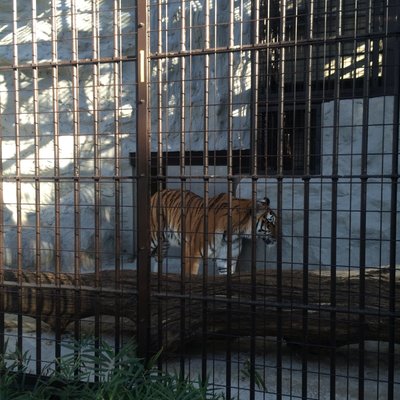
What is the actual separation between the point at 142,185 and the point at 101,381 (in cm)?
118

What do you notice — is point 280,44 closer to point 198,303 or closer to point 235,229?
point 198,303

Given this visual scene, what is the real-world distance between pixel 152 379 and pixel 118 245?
83 centimetres

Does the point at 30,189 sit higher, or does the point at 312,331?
the point at 30,189

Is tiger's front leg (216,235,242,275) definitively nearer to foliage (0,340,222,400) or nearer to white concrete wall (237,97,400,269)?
white concrete wall (237,97,400,269)

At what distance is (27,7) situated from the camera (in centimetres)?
774

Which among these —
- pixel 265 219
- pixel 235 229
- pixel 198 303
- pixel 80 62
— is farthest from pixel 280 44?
pixel 235 229

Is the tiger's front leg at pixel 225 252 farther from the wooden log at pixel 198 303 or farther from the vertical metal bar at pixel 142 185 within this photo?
the vertical metal bar at pixel 142 185

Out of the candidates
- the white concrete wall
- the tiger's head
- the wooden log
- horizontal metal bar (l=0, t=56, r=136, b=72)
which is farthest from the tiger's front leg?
horizontal metal bar (l=0, t=56, r=136, b=72)

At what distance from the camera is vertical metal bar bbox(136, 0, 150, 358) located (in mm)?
2959

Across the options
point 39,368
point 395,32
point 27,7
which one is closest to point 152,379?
point 39,368

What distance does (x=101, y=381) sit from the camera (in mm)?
2857

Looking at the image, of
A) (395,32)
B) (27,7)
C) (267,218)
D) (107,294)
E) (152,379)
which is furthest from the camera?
(27,7)

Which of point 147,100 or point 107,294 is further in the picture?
point 107,294

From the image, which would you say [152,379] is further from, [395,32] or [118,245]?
[395,32]
